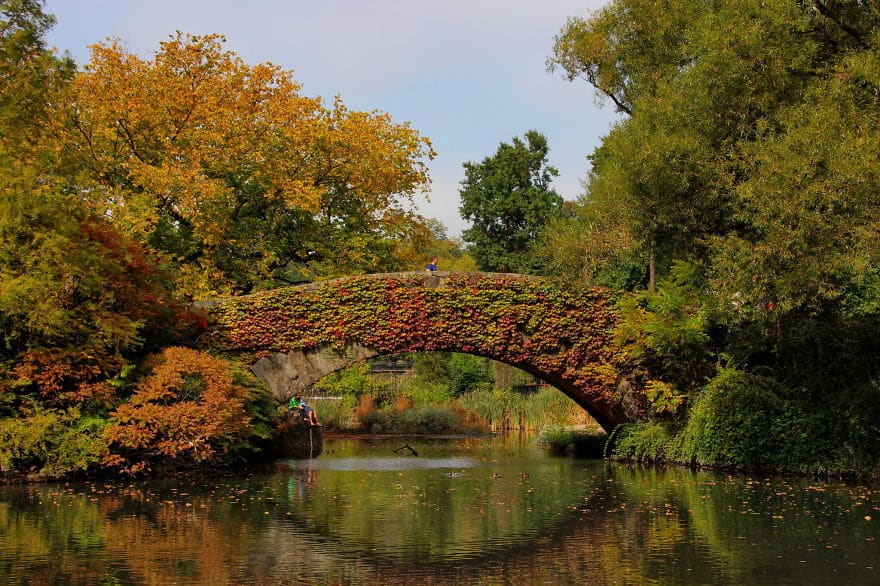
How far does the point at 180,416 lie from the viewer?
15695 mm

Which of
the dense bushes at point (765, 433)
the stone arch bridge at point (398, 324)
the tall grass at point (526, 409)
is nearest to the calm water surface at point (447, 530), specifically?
the dense bushes at point (765, 433)

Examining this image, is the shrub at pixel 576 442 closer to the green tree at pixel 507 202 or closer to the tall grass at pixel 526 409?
the tall grass at pixel 526 409

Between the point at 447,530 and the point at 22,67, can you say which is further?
the point at 22,67

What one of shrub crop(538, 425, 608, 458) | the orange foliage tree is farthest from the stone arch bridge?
shrub crop(538, 425, 608, 458)

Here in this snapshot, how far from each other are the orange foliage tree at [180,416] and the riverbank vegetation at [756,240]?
24.1 ft

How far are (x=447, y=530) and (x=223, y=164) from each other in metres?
17.3

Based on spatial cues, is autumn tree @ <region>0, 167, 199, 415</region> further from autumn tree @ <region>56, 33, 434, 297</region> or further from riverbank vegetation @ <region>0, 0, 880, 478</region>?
autumn tree @ <region>56, 33, 434, 297</region>

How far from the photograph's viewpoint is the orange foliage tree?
1544 cm

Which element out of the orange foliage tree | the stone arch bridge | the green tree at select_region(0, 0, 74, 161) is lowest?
the orange foliage tree

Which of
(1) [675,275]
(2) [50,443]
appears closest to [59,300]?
(2) [50,443]

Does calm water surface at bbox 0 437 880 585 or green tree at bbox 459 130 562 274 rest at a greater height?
green tree at bbox 459 130 562 274

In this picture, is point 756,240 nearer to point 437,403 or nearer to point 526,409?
point 526,409

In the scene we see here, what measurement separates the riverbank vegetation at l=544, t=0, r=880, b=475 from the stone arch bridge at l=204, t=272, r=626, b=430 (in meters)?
1.06

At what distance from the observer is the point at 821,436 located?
15.1 metres
